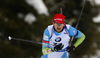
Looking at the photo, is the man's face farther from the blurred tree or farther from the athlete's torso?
the blurred tree

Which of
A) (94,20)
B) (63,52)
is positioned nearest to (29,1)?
(63,52)

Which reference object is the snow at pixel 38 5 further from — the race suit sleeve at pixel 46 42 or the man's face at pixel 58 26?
the man's face at pixel 58 26

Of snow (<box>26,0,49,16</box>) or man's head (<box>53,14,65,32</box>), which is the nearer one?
man's head (<box>53,14,65,32</box>)

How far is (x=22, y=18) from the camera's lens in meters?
6.75

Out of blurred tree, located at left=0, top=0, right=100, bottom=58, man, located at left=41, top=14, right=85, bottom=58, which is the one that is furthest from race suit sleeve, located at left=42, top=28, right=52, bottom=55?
blurred tree, located at left=0, top=0, right=100, bottom=58

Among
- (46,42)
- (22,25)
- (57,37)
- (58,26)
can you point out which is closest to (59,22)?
(58,26)

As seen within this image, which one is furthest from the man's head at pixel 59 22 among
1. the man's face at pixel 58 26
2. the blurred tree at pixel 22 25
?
the blurred tree at pixel 22 25

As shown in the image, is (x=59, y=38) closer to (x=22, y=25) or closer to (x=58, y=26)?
(x=58, y=26)

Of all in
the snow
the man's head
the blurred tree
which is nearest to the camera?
the man's head

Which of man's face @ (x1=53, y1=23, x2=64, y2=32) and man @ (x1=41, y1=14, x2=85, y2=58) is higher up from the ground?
man's face @ (x1=53, y1=23, x2=64, y2=32)

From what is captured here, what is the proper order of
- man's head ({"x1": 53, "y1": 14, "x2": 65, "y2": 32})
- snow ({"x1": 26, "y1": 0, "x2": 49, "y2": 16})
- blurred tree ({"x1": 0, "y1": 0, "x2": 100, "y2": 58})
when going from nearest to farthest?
man's head ({"x1": 53, "y1": 14, "x2": 65, "y2": 32}) < blurred tree ({"x1": 0, "y1": 0, "x2": 100, "y2": 58}) < snow ({"x1": 26, "y1": 0, "x2": 49, "y2": 16})

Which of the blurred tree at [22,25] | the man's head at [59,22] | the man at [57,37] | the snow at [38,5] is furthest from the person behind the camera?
the snow at [38,5]

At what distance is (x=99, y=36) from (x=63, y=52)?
8358mm

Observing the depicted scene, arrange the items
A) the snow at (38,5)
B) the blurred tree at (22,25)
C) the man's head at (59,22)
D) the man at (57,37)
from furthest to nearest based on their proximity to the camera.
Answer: the snow at (38,5)
the blurred tree at (22,25)
the man at (57,37)
the man's head at (59,22)
